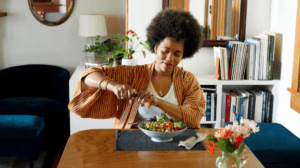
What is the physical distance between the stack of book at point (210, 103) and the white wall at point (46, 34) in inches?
61.2

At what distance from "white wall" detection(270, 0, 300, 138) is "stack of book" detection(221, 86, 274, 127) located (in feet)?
0.31

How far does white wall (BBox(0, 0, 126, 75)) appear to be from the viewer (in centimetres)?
395

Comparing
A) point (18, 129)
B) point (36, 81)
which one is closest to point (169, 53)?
point (18, 129)

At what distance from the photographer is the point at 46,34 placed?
4.01 metres

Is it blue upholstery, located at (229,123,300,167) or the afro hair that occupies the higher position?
the afro hair

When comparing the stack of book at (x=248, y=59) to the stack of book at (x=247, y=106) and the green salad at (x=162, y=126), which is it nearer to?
the stack of book at (x=247, y=106)

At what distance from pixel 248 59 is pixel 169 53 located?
4.22 feet

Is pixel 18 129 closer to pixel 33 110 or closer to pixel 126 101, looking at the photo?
pixel 33 110

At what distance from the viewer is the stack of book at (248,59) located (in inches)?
109

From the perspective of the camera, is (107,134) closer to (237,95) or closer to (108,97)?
(108,97)

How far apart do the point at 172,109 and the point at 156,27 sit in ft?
1.52

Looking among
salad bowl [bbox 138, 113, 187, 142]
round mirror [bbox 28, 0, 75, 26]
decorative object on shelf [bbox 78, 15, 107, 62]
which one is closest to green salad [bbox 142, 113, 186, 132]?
salad bowl [bbox 138, 113, 187, 142]

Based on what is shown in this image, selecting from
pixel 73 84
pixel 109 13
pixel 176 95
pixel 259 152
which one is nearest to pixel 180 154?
pixel 176 95

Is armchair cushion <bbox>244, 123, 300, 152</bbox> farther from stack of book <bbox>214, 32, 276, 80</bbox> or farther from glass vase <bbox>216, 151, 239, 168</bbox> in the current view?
glass vase <bbox>216, 151, 239, 168</bbox>
